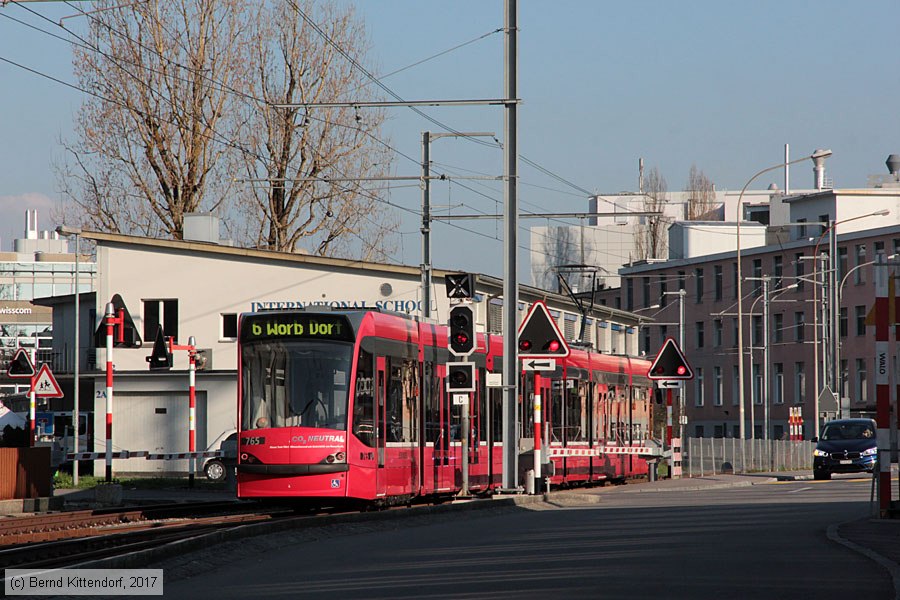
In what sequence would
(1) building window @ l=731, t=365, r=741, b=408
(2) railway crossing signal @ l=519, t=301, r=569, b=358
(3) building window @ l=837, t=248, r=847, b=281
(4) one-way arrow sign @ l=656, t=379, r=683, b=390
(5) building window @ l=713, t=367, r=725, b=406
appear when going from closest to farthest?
(2) railway crossing signal @ l=519, t=301, r=569, b=358, (4) one-way arrow sign @ l=656, t=379, r=683, b=390, (3) building window @ l=837, t=248, r=847, b=281, (1) building window @ l=731, t=365, r=741, b=408, (5) building window @ l=713, t=367, r=725, b=406

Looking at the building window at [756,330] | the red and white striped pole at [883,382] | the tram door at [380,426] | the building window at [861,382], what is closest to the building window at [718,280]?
the building window at [756,330]

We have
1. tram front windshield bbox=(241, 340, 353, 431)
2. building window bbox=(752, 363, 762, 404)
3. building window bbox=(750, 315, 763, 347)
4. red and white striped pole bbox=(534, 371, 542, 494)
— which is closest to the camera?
tram front windshield bbox=(241, 340, 353, 431)

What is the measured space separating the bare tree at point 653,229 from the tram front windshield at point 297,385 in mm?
87025

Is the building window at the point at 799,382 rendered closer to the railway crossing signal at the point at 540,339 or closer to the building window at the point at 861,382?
the building window at the point at 861,382

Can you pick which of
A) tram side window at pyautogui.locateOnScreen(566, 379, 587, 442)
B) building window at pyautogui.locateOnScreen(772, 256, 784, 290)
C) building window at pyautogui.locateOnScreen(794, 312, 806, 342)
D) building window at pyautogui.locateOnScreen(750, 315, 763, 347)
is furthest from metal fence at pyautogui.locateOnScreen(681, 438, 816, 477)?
building window at pyautogui.locateOnScreen(750, 315, 763, 347)

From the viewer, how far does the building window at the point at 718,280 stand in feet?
340

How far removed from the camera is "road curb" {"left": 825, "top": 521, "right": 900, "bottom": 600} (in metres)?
12.0

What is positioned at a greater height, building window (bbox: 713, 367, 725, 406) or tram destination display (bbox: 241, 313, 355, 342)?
tram destination display (bbox: 241, 313, 355, 342)

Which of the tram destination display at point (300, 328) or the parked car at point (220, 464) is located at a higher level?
the tram destination display at point (300, 328)

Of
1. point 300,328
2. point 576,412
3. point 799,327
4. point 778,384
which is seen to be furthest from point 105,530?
point 778,384

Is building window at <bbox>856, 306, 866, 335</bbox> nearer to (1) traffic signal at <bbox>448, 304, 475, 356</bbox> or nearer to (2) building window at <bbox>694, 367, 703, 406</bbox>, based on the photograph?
(2) building window at <bbox>694, 367, 703, 406</bbox>

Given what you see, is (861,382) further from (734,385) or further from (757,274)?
(734,385)

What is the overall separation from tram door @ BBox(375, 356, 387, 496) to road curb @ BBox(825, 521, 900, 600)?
777 centimetres

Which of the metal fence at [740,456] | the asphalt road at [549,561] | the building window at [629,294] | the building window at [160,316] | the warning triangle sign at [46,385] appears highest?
the building window at [629,294]
